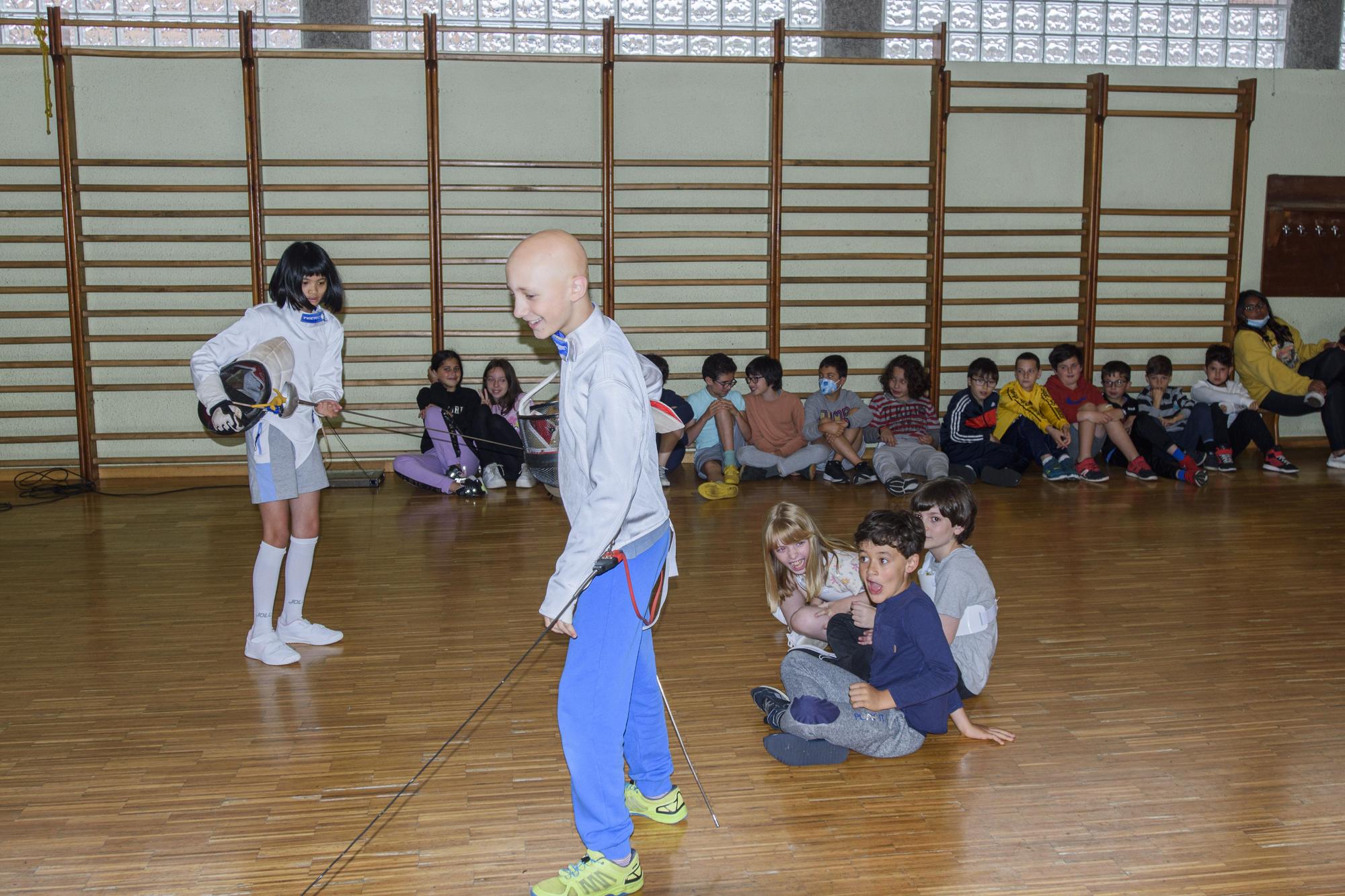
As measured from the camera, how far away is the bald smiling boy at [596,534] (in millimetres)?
1967

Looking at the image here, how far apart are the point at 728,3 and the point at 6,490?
5775 millimetres

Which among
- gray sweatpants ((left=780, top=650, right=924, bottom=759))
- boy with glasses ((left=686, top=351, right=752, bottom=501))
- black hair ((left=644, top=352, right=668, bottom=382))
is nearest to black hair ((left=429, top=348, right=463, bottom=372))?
black hair ((left=644, top=352, right=668, bottom=382))

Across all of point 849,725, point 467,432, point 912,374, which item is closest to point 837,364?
point 912,374

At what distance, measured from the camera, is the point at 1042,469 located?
6926 millimetres

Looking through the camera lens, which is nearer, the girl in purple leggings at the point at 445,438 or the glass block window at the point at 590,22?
the girl in purple leggings at the point at 445,438

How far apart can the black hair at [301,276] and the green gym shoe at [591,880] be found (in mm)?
1986

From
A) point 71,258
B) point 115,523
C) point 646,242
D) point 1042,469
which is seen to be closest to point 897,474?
point 1042,469

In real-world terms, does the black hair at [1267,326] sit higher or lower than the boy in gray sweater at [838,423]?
higher

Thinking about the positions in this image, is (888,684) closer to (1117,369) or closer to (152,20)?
(1117,369)

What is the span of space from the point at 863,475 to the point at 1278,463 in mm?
2762

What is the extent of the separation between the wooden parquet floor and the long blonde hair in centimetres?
28

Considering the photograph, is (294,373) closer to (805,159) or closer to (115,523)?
(115,523)

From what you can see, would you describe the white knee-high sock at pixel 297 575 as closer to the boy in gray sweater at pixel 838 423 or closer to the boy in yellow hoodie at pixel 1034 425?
the boy in gray sweater at pixel 838 423

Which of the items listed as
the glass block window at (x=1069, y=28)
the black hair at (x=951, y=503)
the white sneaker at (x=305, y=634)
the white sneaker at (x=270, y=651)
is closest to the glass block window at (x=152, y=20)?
the glass block window at (x=1069, y=28)
